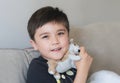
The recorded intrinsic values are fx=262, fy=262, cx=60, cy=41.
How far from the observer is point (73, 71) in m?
1.29

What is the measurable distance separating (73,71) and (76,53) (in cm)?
11

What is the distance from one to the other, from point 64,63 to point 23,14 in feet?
1.58

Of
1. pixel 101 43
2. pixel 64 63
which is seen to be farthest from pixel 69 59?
pixel 101 43

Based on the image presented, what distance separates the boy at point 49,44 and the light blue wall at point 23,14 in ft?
0.96

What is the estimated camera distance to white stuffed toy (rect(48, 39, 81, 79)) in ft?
3.94

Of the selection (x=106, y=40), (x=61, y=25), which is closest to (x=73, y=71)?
(x=61, y=25)

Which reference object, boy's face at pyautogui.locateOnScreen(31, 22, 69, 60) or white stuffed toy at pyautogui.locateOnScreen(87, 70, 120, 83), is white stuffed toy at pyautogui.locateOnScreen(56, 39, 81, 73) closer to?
boy's face at pyautogui.locateOnScreen(31, 22, 69, 60)

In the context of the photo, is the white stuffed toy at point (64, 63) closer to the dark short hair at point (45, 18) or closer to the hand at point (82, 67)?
the hand at point (82, 67)

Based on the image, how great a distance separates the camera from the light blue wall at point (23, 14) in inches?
58.7

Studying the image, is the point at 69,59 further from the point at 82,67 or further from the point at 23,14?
the point at 23,14

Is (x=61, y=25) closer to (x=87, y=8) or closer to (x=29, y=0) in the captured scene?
(x=29, y=0)

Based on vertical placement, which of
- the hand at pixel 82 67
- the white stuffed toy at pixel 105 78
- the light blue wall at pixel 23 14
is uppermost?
the light blue wall at pixel 23 14

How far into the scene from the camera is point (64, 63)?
1211mm

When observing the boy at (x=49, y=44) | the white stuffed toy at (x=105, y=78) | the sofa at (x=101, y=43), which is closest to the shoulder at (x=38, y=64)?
the boy at (x=49, y=44)
